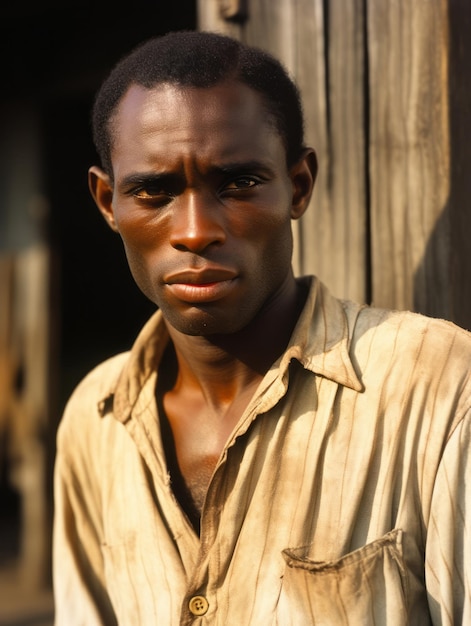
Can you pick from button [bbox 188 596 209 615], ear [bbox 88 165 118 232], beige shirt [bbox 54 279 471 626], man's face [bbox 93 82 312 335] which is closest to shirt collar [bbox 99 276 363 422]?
beige shirt [bbox 54 279 471 626]

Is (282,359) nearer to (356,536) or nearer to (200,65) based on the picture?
(356,536)

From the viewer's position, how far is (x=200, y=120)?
1955 mm

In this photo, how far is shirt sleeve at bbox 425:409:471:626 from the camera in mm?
1822

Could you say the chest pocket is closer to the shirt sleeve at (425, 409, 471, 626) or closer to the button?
the shirt sleeve at (425, 409, 471, 626)

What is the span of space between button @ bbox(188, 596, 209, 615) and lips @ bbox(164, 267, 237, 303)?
0.66 m

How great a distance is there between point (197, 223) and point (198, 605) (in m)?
0.85

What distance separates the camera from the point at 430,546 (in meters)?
1.86

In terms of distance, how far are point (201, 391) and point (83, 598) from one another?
65 centimetres

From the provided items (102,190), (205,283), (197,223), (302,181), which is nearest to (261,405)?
(205,283)

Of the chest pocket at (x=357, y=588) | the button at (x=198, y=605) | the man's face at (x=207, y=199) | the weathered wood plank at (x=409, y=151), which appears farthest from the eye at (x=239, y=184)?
the button at (x=198, y=605)

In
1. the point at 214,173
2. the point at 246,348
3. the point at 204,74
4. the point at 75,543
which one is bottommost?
the point at 75,543

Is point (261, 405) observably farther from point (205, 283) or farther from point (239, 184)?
point (239, 184)

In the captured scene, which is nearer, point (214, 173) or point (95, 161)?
point (214, 173)

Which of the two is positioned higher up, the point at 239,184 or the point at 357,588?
the point at 239,184
